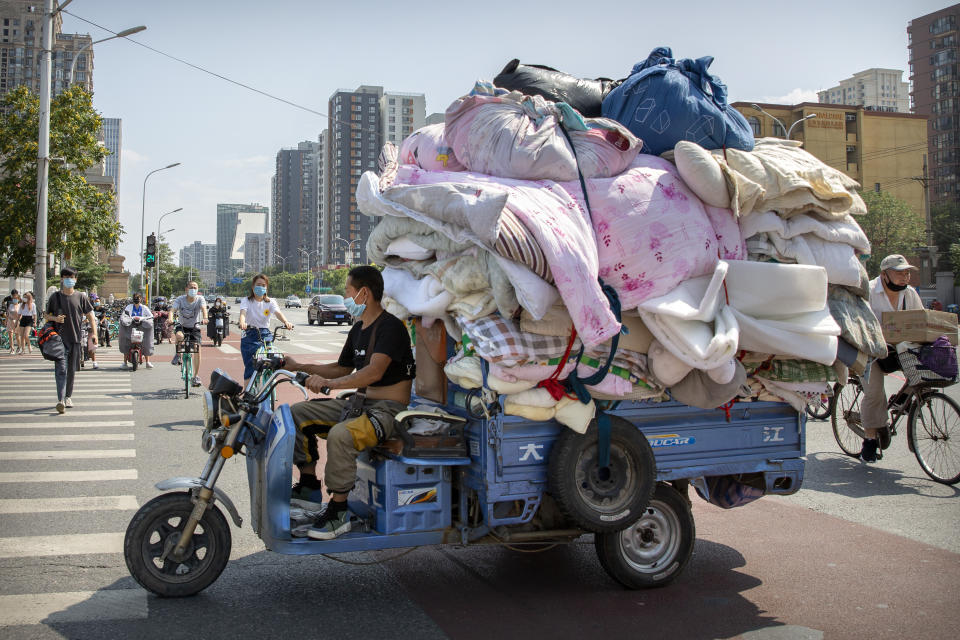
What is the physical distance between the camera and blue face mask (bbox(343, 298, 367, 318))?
4852mm

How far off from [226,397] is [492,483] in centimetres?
151

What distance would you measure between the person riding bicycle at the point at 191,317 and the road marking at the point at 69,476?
19.6 feet

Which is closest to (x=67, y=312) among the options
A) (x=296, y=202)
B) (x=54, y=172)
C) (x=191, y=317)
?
(x=191, y=317)

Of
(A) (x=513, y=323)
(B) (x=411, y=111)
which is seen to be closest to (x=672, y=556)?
(A) (x=513, y=323)

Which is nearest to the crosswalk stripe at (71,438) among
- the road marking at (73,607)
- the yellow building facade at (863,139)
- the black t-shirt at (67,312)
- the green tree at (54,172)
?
the black t-shirt at (67,312)

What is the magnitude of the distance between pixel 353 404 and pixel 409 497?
2.09 ft

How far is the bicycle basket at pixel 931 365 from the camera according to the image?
7.18 m

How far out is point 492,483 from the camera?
398 centimetres

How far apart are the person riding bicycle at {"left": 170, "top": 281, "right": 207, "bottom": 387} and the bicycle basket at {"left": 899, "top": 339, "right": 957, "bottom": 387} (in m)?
10.6

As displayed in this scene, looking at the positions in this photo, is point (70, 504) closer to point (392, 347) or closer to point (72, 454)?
point (72, 454)

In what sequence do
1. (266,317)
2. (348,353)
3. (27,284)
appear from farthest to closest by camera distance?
(27,284), (266,317), (348,353)

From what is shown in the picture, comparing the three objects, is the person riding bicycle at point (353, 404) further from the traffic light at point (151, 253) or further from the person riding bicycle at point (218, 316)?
the traffic light at point (151, 253)

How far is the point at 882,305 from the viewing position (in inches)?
302

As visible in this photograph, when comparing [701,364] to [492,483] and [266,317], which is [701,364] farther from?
[266,317]
